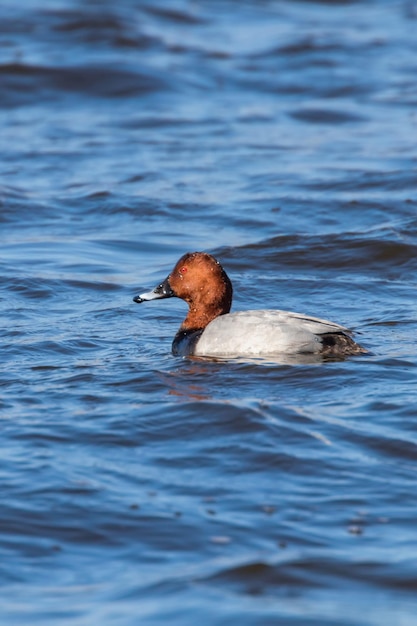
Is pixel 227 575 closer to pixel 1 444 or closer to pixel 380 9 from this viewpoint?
pixel 1 444

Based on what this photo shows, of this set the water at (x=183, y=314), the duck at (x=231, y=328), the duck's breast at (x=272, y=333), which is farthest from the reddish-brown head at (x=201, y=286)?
the duck's breast at (x=272, y=333)

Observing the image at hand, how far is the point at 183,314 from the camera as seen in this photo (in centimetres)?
992

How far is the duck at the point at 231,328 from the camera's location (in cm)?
793

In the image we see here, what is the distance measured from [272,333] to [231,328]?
32 cm

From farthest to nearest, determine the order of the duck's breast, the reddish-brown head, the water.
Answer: the reddish-brown head, the duck's breast, the water

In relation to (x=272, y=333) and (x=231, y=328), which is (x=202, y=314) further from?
(x=272, y=333)

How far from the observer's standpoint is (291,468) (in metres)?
6.17

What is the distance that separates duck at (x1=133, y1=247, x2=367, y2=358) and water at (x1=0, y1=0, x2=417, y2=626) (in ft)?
0.50

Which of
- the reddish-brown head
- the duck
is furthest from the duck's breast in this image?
the reddish-brown head

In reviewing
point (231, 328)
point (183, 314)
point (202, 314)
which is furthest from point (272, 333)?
point (183, 314)

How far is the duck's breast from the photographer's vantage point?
7.93 metres

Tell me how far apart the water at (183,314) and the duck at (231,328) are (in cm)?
15

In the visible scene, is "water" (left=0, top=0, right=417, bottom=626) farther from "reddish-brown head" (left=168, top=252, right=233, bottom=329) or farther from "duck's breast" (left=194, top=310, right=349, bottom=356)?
"reddish-brown head" (left=168, top=252, right=233, bottom=329)

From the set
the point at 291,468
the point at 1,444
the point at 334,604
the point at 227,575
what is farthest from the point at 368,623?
the point at 1,444
